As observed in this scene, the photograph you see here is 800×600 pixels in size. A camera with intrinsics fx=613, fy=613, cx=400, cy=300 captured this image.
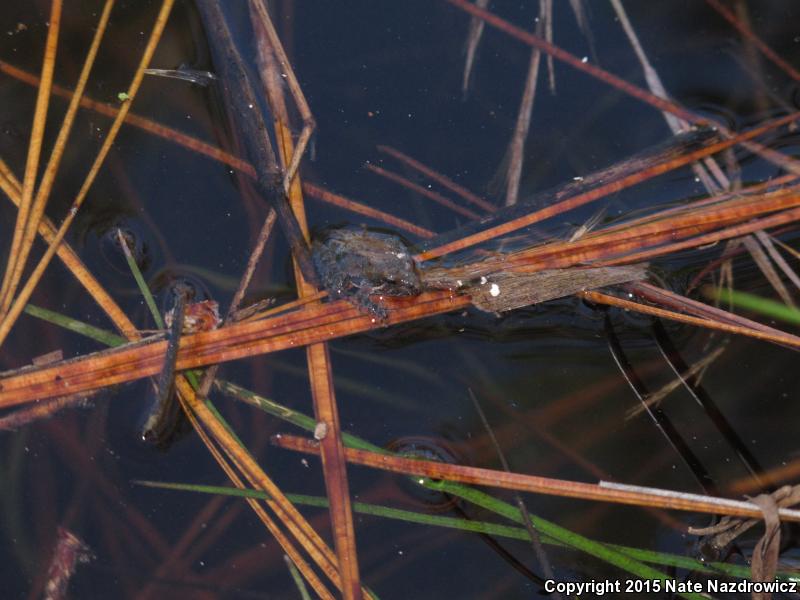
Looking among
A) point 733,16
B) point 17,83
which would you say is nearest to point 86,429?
point 17,83

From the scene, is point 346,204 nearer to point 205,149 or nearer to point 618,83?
point 205,149

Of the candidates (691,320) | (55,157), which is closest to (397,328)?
(691,320)

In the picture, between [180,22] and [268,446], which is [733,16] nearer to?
[180,22]

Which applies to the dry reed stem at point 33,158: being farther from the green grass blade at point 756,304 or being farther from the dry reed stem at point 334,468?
the green grass blade at point 756,304

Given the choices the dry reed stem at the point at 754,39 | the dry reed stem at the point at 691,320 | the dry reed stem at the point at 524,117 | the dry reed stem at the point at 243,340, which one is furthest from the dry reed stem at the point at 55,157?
the dry reed stem at the point at 754,39

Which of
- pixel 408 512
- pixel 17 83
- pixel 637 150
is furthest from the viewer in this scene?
pixel 17 83
